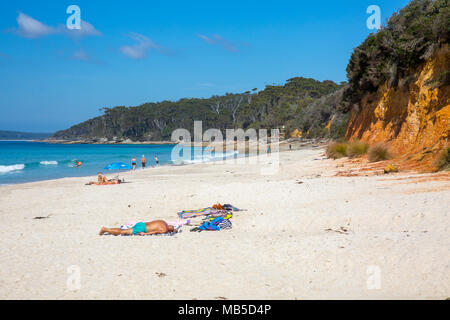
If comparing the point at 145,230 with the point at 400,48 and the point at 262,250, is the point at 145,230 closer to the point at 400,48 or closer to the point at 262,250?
the point at 262,250

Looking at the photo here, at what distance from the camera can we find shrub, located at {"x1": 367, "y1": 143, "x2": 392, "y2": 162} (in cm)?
1452

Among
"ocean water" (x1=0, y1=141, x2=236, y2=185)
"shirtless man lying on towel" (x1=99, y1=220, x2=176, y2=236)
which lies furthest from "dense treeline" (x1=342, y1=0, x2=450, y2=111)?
"ocean water" (x1=0, y1=141, x2=236, y2=185)

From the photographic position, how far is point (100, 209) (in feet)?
33.6

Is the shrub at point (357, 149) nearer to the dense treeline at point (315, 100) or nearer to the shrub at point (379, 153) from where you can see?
the shrub at point (379, 153)

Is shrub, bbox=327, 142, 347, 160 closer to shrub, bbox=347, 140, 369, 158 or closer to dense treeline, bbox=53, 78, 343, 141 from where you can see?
shrub, bbox=347, 140, 369, 158

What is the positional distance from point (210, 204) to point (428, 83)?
10097 millimetres

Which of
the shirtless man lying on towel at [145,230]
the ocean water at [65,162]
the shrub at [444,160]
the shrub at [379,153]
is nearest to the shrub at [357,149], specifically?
the shrub at [379,153]

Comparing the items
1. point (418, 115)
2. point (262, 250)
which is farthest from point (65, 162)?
point (262, 250)

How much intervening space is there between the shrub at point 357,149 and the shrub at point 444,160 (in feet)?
21.5

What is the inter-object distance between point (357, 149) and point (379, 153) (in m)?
2.70

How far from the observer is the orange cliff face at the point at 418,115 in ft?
40.3

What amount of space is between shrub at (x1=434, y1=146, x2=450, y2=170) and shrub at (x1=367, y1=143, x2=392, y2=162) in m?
3.89
